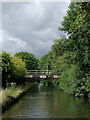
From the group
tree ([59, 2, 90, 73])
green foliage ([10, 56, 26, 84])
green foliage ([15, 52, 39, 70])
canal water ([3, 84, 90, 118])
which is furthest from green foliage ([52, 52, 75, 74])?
green foliage ([15, 52, 39, 70])

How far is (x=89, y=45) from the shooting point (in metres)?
15.7

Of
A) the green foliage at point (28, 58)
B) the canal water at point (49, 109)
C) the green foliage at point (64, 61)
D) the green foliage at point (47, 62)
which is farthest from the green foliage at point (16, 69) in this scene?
the green foliage at point (28, 58)

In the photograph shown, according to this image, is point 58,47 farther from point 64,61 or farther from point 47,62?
point 47,62

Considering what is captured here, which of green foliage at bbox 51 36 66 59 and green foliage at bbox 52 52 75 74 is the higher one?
green foliage at bbox 51 36 66 59

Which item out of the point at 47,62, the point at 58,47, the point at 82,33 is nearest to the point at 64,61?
the point at 58,47

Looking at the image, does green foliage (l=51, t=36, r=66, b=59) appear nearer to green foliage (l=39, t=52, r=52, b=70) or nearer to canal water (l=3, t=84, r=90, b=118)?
green foliage (l=39, t=52, r=52, b=70)

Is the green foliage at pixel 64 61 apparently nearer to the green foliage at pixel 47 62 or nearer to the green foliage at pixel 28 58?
the green foliage at pixel 47 62

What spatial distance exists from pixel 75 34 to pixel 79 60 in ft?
8.51

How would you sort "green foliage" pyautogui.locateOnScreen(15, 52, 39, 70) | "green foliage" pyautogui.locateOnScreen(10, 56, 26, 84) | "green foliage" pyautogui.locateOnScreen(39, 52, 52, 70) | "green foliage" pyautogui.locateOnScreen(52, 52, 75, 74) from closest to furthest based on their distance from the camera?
"green foliage" pyautogui.locateOnScreen(10, 56, 26, 84) < "green foliage" pyautogui.locateOnScreen(52, 52, 75, 74) < "green foliage" pyautogui.locateOnScreen(39, 52, 52, 70) < "green foliage" pyautogui.locateOnScreen(15, 52, 39, 70)

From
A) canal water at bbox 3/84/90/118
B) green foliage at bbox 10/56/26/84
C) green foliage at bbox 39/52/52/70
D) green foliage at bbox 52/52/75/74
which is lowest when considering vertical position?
canal water at bbox 3/84/90/118

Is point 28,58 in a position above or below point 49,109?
above

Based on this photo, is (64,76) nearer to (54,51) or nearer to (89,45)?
(54,51)

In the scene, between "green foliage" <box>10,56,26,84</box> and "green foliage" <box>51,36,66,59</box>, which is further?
"green foliage" <box>51,36,66,59</box>

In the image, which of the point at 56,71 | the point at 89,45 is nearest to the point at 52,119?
the point at 89,45
